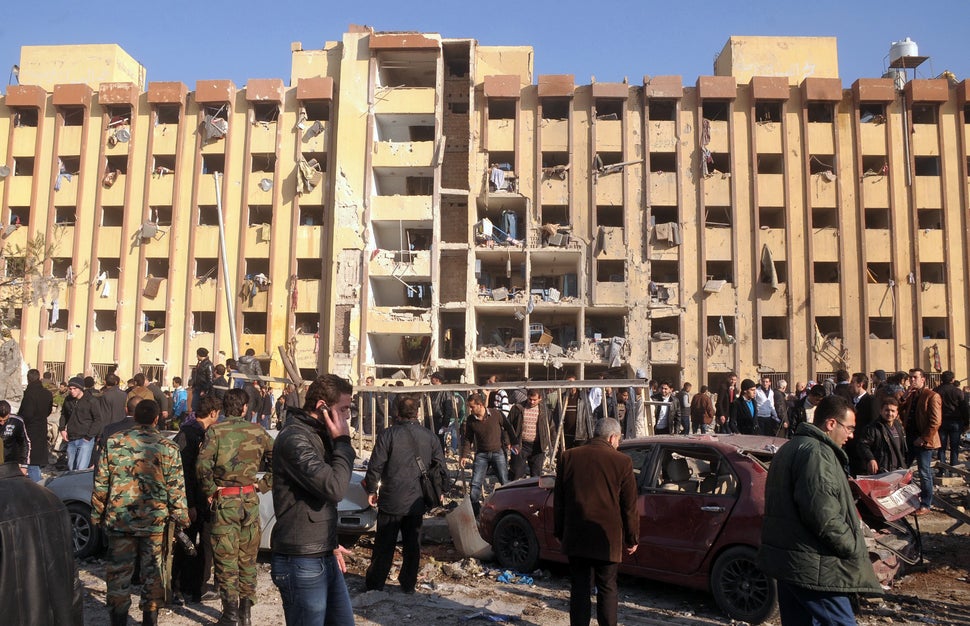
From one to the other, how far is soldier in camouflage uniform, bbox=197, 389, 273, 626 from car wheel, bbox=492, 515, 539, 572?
9.93 feet

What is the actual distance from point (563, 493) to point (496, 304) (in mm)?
25512

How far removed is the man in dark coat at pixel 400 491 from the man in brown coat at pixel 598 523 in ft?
6.36

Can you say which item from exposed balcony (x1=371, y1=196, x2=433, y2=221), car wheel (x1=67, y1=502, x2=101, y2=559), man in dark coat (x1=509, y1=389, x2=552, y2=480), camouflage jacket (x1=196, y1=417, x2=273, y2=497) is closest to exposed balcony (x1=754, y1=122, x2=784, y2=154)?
exposed balcony (x1=371, y1=196, x2=433, y2=221)

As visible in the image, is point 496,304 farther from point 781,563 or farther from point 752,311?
point 781,563

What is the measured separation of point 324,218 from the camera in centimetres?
3234

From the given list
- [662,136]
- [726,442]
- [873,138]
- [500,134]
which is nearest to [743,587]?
[726,442]

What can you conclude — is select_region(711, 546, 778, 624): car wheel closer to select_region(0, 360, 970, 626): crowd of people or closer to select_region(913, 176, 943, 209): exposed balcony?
select_region(0, 360, 970, 626): crowd of people

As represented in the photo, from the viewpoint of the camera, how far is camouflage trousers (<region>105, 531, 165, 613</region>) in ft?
16.4

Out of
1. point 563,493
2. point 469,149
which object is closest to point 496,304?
point 469,149

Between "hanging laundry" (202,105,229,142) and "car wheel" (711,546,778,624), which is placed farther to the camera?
"hanging laundry" (202,105,229,142)

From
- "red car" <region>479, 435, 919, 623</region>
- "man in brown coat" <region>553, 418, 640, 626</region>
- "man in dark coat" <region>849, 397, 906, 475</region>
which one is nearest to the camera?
"man in brown coat" <region>553, 418, 640, 626</region>

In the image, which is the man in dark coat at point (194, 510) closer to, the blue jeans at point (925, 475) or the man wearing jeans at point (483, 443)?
the man wearing jeans at point (483, 443)

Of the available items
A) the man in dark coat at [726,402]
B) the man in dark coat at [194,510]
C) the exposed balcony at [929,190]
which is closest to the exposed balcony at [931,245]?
the exposed balcony at [929,190]

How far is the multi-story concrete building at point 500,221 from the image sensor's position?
30.4 metres
